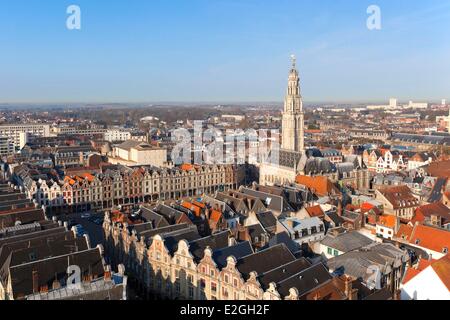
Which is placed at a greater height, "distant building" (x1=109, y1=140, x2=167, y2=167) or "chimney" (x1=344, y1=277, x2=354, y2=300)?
"distant building" (x1=109, y1=140, x2=167, y2=167)

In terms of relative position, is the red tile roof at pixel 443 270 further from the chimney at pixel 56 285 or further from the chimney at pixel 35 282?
the chimney at pixel 35 282

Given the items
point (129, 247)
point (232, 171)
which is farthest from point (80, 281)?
point (232, 171)

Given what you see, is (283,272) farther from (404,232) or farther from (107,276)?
(404,232)

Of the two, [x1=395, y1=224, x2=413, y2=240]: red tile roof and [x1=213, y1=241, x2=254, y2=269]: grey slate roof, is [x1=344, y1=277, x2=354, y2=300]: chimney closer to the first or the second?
[x1=213, y1=241, x2=254, y2=269]: grey slate roof

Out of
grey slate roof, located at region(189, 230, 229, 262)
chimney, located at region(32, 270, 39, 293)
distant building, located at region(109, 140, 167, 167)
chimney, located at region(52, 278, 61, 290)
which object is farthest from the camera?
distant building, located at region(109, 140, 167, 167)

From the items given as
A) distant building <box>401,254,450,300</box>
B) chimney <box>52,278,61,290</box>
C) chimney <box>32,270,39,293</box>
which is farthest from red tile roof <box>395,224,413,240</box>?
chimney <box>32,270,39,293</box>

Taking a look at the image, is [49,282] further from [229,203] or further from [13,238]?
[229,203]

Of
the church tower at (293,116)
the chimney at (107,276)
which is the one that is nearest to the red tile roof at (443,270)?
the chimney at (107,276)

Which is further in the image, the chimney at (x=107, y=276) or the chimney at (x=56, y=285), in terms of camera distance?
the chimney at (x=107, y=276)
